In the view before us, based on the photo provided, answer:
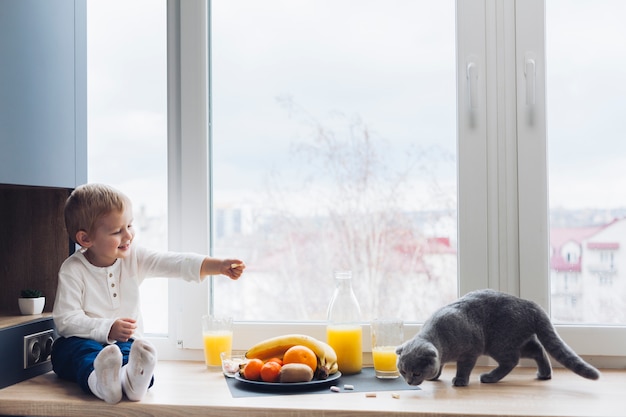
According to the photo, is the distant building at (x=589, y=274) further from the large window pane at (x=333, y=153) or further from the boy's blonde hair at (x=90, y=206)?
the boy's blonde hair at (x=90, y=206)

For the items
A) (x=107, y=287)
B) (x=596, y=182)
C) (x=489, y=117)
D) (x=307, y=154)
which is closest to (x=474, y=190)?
(x=489, y=117)

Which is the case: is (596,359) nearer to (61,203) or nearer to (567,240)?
(567,240)

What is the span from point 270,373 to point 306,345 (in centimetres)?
13

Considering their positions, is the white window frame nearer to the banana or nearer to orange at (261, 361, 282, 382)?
the banana

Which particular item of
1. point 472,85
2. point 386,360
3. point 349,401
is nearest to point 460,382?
point 386,360

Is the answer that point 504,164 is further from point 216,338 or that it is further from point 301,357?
point 216,338

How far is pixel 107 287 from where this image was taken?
1.79 metres

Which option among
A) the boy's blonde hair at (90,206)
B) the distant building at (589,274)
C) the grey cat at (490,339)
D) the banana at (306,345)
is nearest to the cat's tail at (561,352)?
the grey cat at (490,339)

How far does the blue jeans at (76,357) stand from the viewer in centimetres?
159

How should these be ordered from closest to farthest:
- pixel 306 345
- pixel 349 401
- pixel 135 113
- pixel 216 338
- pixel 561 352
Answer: pixel 349 401 < pixel 561 352 < pixel 306 345 < pixel 216 338 < pixel 135 113

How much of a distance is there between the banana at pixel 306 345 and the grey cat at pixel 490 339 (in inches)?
6.5

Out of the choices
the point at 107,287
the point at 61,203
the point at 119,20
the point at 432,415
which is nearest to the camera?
the point at 432,415

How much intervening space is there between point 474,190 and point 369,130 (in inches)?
12.7

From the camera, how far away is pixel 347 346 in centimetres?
176
